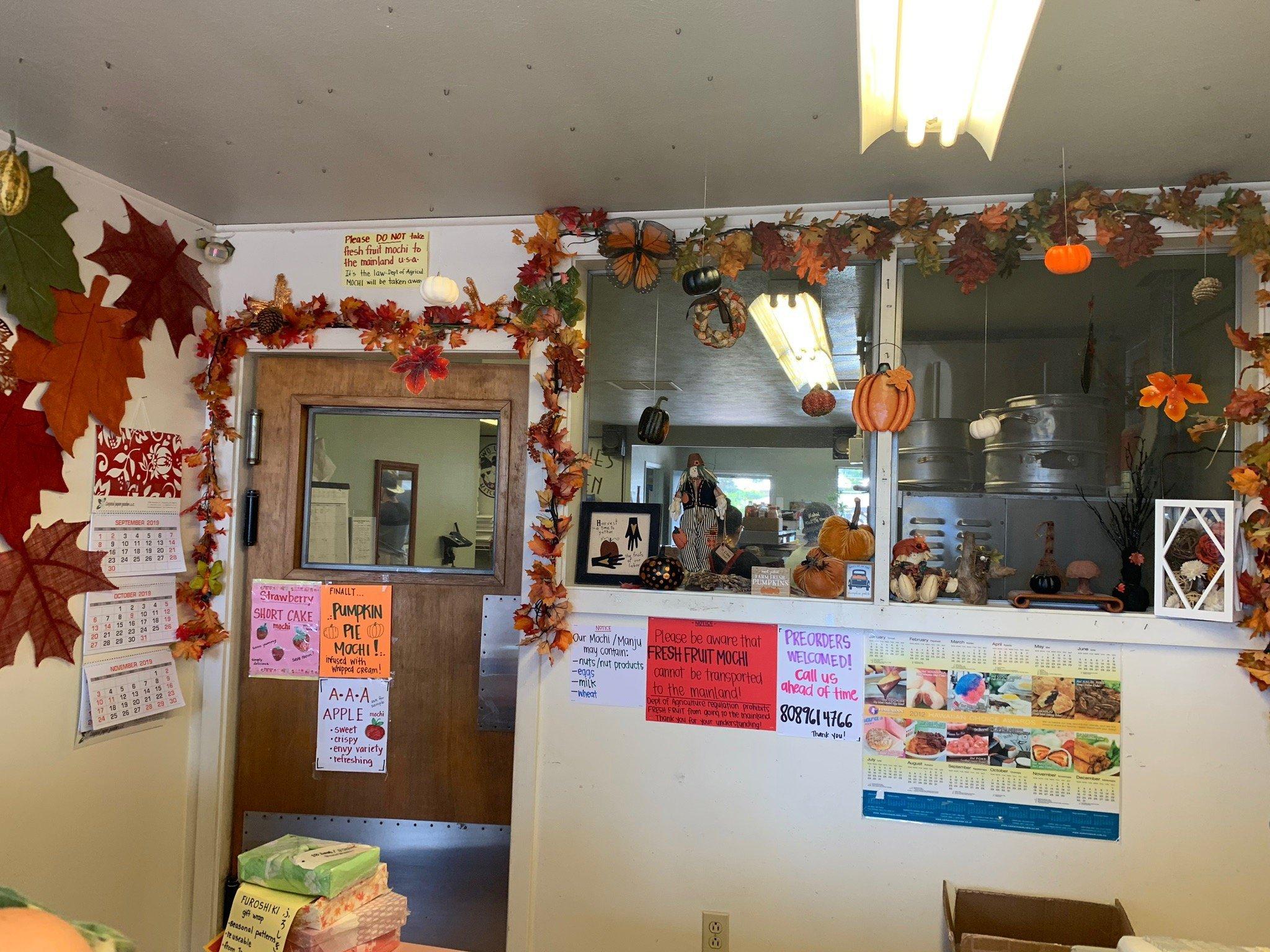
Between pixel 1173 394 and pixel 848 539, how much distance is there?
0.89m

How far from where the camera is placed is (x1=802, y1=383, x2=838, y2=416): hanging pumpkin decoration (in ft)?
8.43

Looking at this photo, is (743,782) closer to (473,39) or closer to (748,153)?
(748,153)

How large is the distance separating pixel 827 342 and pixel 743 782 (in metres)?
1.29

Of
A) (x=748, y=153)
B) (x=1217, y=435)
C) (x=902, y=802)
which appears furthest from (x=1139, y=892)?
(x=748, y=153)

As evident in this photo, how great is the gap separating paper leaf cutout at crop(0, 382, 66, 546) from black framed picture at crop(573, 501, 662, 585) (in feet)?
4.65

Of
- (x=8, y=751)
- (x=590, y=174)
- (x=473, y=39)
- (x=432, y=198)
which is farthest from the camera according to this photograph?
(x=432, y=198)

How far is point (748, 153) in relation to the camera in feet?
7.12

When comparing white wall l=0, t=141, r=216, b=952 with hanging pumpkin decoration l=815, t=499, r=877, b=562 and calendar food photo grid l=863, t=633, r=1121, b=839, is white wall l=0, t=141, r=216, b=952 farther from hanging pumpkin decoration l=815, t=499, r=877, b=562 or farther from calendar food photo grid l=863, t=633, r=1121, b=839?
calendar food photo grid l=863, t=633, r=1121, b=839

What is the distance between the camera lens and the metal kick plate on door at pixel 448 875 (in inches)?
105

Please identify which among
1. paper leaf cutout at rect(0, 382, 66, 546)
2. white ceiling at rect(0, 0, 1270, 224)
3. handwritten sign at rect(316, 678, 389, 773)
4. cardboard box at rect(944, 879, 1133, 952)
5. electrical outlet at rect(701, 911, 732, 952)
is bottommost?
electrical outlet at rect(701, 911, 732, 952)

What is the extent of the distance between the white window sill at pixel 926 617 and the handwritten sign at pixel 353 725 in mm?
749

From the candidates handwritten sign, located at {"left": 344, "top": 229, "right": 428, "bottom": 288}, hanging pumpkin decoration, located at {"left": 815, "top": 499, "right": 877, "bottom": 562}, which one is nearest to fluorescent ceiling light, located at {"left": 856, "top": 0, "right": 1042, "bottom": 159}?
hanging pumpkin decoration, located at {"left": 815, "top": 499, "right": 877, "bottom": 562}

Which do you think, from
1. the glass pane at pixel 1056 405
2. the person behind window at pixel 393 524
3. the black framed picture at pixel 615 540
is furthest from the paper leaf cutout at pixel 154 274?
the glass pane at pixel 1056 405

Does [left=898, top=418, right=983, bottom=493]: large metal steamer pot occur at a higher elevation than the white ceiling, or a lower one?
lower
